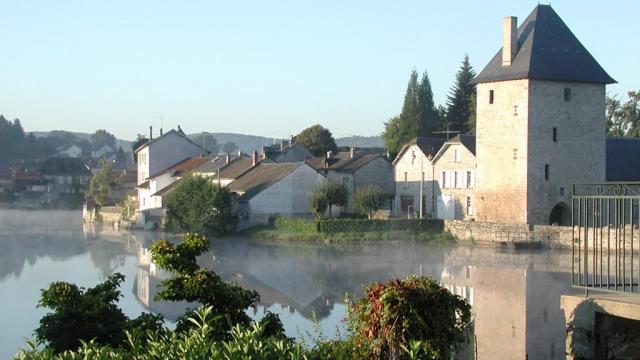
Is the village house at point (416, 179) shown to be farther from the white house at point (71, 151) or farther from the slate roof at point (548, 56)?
the white house at point (71, 151)

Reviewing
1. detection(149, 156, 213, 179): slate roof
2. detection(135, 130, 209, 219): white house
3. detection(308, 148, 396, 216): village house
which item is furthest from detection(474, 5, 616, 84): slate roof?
detection(135, 130, 209, 219): white house

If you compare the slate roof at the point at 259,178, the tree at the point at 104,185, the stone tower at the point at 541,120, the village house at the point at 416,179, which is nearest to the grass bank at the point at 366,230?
the stone tower at the point at 541,120

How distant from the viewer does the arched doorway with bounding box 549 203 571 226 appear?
44.1 m

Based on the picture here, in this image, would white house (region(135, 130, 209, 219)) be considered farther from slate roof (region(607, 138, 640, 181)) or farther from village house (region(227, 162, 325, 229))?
slate roof (region(607, 138, 640, 181))

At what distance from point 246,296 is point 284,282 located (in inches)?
678

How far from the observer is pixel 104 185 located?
2768 inches

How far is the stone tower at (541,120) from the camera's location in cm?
4319

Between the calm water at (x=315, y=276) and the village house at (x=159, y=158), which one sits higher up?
the village house at (x=159, y=158)

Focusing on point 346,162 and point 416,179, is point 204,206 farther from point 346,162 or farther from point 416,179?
point 346,162

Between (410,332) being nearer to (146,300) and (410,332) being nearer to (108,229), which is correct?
(146,300)

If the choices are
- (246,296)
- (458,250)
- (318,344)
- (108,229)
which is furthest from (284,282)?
(108,229)

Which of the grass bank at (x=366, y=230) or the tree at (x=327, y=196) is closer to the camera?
the grass bank at (x=366, y=230)

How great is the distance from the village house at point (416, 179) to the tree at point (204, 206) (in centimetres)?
930

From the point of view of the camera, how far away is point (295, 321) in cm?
2072
